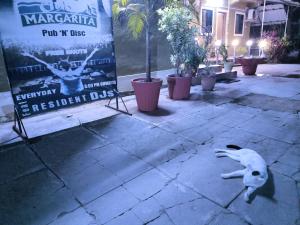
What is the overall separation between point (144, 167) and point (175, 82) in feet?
8.90

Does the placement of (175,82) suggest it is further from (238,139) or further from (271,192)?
(271,192)

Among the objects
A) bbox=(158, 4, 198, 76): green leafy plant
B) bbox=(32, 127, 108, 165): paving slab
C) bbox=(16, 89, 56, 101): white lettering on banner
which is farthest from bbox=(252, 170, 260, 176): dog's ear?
bbox=(158, 4, 198, 76): green leafy plant

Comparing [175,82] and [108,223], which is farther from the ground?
[175,82]

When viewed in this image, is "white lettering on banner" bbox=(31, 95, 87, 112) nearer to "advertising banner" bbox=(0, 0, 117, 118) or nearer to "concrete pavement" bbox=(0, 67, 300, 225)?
"advertising banner" bbox=(0, 0, 117, 118)

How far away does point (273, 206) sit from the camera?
1836mm

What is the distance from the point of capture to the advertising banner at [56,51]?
2.84 meters

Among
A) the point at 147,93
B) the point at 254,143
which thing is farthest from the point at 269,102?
the point at 147,93

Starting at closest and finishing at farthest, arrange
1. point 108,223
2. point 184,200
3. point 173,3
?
1. point 108,223
2. point 184,200
3. point 173,3

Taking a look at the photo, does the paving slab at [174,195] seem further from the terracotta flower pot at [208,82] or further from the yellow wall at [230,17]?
the yellow wall at [230,17]

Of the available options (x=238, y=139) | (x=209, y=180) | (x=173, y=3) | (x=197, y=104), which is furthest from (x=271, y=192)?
(x=173, y=3)

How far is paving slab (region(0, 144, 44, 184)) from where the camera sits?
2371 millimetres

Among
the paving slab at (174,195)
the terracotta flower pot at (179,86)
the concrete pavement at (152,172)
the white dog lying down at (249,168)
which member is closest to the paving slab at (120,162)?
the concrete pavement at (152,172)

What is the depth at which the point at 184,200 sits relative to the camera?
75.5 inches

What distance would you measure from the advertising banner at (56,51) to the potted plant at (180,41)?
55.7 inches
